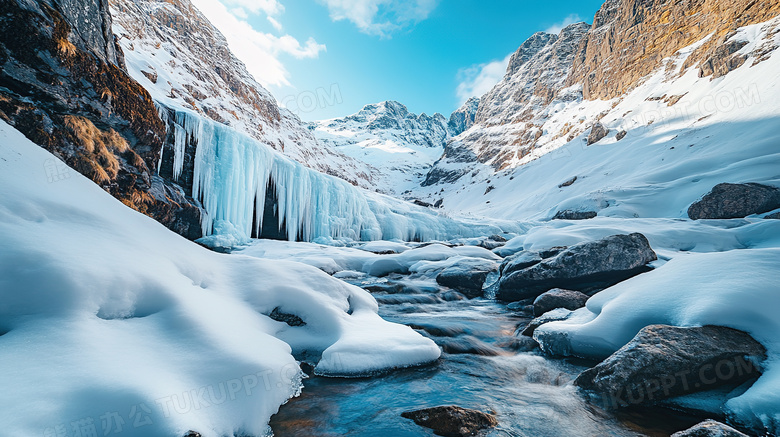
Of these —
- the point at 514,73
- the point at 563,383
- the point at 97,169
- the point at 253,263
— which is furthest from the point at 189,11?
the point at 514,73

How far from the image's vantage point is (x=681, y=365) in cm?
287

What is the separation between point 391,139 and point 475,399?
136 meters

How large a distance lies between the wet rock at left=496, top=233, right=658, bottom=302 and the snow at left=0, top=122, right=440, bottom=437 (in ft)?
13.5

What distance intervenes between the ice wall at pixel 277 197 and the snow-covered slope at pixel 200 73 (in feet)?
56.0

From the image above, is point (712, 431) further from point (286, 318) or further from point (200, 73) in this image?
point (200, 73)

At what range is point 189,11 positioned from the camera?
5559 cm

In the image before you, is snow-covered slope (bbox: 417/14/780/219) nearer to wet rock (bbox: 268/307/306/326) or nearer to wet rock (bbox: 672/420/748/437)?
wet rock (bbox: 672/420/748/437)

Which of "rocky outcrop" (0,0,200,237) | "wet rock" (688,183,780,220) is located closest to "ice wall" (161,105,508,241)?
"rocky outcrop" (0,0,200,237)

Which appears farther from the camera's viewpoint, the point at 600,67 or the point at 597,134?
the point at 600,67

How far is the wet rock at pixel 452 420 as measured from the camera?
8.59 ft

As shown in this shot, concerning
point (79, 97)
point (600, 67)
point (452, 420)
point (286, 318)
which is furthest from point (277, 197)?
point (600, 67)

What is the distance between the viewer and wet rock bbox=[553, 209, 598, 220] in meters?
17.8

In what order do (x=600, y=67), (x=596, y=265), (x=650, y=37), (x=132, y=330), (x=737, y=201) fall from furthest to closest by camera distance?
(x=600, y=67) < (x=650, y=37) < (x=737, y=201) < (x=596, y=265) < (x=132, y=330)

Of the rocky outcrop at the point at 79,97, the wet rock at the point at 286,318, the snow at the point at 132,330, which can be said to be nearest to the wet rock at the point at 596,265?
the snow at the point at 132,330
